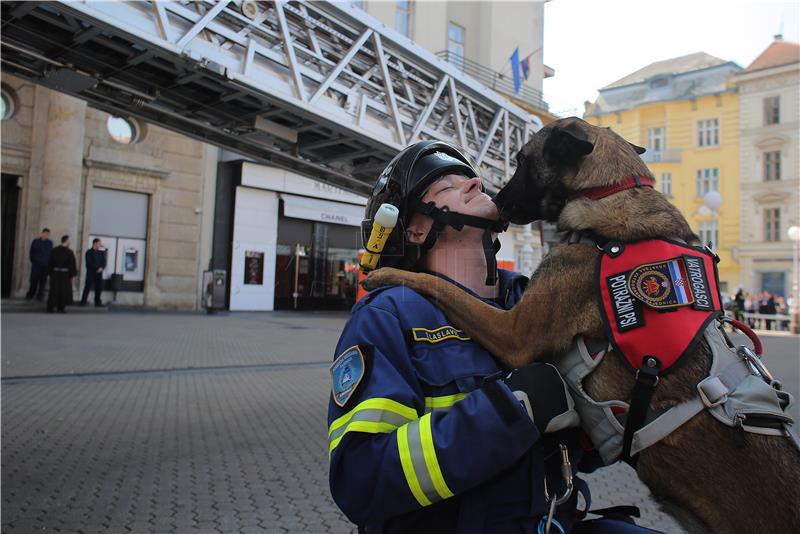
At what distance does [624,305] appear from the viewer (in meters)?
1.49

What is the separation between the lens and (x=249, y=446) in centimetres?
504

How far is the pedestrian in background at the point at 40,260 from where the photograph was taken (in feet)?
51.3

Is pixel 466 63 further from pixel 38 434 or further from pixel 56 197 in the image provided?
pixel 38 434

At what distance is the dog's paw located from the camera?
1.76 m

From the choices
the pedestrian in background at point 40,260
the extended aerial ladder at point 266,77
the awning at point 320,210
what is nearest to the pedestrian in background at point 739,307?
the awning at point 320,210

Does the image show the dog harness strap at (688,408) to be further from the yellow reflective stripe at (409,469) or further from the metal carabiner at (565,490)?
the yellow reflective stripe at (409,469)

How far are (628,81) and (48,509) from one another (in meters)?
4.06

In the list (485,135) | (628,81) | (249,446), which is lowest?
(249,446)

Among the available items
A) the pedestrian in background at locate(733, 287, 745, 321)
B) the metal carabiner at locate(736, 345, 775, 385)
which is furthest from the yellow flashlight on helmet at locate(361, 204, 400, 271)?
the pedestrian in background at locate(733, 287, 745, 321)

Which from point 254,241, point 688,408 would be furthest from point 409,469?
point 254,241

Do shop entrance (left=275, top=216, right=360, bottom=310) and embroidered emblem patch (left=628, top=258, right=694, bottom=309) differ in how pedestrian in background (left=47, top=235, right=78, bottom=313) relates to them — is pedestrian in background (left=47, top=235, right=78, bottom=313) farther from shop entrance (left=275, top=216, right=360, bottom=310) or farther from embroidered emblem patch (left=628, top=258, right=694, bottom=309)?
embroidered emblem patch (left=628, top=258, right=694, bottom=309)

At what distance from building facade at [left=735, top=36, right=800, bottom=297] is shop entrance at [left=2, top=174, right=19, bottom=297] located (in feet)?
113

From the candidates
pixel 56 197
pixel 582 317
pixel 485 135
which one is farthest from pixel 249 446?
pixel 56 197

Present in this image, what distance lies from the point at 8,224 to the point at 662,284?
20.1 metres
